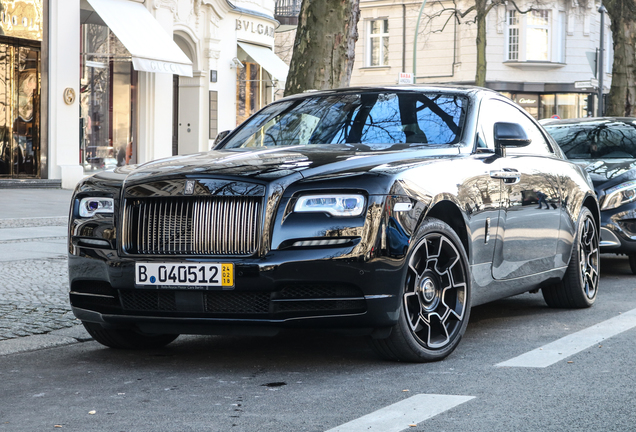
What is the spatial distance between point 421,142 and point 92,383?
2324 millimetres

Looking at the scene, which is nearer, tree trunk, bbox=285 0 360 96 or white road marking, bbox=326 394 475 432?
white road marking, bbox=326 394 475 432

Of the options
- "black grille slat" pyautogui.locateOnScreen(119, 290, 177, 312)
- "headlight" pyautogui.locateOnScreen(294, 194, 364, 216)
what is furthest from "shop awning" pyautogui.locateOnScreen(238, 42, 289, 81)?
"headlight" pyautogui.locateOnScreen(294, 194, 364, 216)

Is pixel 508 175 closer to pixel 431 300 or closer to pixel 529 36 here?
pixel 431 300

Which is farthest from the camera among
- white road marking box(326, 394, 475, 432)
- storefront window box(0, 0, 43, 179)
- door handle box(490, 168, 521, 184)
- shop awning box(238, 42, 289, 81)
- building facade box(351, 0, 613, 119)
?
building facade box(351, 0, 613, 119)

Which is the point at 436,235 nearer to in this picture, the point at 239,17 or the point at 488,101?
the point at 488,101

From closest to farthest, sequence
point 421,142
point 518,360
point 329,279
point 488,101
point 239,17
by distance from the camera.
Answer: point 329,279, point 518,360, point 421,142, point 488,101, point 239,17

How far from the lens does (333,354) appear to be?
5.46m

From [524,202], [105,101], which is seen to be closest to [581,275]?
[524,202]

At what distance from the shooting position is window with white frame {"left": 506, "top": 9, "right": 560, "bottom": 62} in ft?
151

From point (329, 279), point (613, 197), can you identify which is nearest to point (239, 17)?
point (613, 197)

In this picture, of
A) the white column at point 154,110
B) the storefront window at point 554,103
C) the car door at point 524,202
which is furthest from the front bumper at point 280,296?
the storefront window at point 554,103

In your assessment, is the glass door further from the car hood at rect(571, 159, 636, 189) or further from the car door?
the car door

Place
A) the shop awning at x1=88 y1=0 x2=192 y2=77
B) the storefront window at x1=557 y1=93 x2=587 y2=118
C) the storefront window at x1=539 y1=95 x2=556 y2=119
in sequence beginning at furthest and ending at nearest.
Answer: the storefront window at x1=539 y1=95 x2=556 y2=119, the storefront window at x1=557 y1=93 x2=587 y2=118, the shop awning at x1=88 y1=0 x2=192 y2=77

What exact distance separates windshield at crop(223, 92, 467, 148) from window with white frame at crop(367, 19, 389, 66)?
43867 mm
